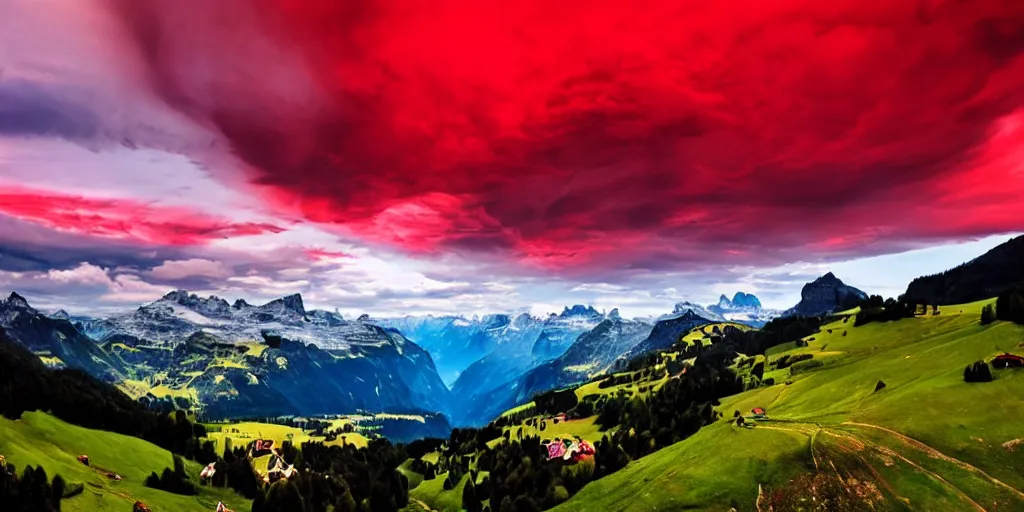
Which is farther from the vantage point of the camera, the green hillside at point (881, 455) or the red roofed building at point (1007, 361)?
the red roofed building at point (1007, 361)

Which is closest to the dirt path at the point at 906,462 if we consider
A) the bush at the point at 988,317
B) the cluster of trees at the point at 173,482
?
the bush at the point at 988,317

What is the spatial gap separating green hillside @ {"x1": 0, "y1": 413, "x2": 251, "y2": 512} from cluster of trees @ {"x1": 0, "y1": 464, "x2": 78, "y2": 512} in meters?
4.21

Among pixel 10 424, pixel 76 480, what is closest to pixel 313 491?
pixel 76 480

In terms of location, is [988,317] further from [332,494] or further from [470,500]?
[332,494]

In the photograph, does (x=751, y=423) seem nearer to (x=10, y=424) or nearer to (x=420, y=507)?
(x=420, y=507)

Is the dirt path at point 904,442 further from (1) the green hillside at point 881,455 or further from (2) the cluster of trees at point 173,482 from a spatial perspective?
(2) the cluster of trees at point 173,482

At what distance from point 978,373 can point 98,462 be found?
655 ft

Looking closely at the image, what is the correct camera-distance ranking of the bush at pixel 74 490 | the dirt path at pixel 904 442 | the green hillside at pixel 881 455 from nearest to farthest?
the dirt path at pixel 904 442, the green hillside at pixel 881 455, the bush at pixel 74 490

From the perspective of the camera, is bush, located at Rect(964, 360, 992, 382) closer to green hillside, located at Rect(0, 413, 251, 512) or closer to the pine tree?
the pine tree

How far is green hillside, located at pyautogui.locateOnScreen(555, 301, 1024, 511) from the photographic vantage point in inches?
3056

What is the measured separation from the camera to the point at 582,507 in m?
98.9

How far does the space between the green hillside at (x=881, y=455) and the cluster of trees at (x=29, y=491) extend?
8878 centimetres

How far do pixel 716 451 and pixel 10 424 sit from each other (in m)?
159

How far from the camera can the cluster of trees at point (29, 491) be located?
278 feet
